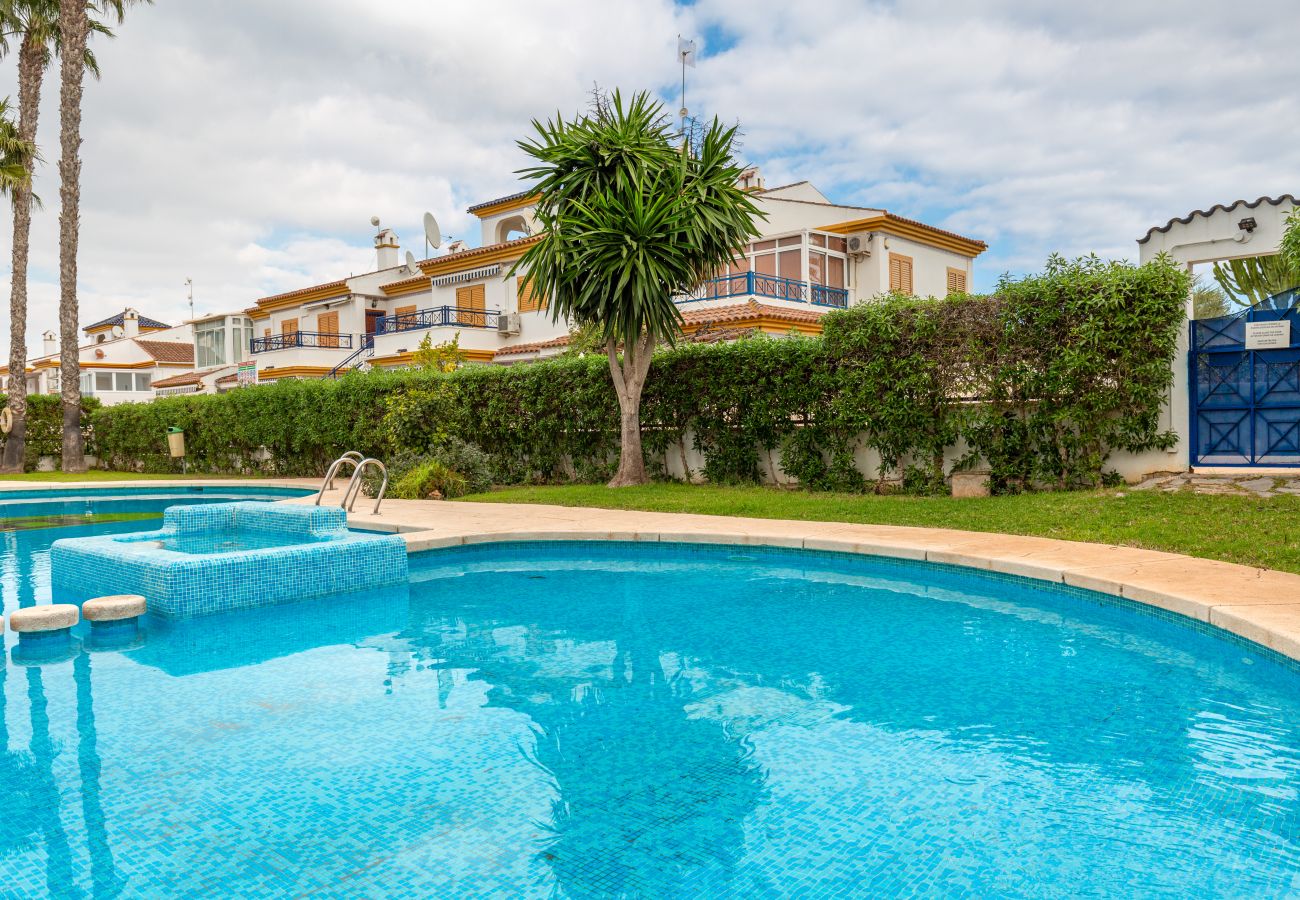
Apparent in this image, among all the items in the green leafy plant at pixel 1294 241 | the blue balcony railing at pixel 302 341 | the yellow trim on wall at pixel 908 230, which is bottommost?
the green leafy plant at pixel 1294 241

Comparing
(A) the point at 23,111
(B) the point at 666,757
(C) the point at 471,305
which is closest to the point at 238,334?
(C) the point at 471,305

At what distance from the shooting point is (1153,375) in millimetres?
10805

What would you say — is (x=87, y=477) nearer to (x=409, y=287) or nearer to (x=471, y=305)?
(x=471, y=305)

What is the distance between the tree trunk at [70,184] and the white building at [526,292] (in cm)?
902

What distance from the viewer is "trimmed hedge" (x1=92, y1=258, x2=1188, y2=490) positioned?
36.2ft

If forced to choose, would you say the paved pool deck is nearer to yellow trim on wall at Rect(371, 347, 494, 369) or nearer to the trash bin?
the trash bin

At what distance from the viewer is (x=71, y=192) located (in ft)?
80.6

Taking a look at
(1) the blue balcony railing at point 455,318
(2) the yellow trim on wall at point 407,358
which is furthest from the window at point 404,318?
(2) the yellow trim on wall at point 407,358

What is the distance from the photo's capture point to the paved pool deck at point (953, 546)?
237 inches

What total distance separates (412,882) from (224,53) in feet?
57.5

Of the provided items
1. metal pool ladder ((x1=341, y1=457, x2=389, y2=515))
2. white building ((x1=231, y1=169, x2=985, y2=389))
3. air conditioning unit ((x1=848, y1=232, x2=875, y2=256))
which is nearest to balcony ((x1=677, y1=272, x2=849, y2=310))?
white building ((x1=231, y1=169, x2=985, y2=389))

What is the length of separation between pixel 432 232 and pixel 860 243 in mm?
19804

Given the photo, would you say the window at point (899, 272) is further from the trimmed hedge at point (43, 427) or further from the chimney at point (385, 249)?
the trimmed hedge at point (43, 427)

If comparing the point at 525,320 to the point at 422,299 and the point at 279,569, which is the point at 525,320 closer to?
the point at 422,299
